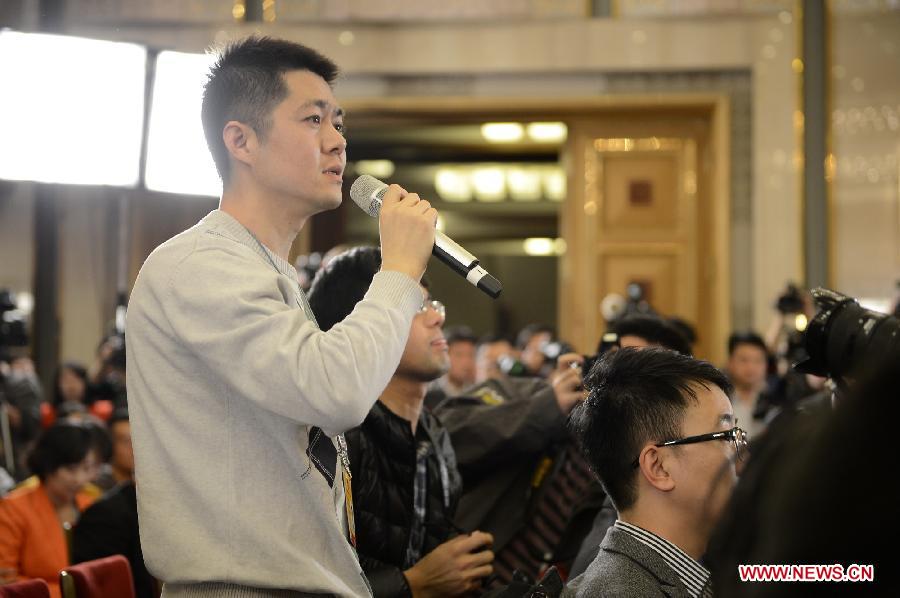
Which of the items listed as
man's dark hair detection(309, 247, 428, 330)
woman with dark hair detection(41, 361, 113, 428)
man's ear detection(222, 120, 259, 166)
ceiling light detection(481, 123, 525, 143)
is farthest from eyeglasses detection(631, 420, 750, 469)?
ceiling light detection(481, 123, 525, 143)

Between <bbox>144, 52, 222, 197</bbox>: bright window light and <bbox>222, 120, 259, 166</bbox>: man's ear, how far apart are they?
4.74m

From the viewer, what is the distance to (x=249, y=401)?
5.02 ft

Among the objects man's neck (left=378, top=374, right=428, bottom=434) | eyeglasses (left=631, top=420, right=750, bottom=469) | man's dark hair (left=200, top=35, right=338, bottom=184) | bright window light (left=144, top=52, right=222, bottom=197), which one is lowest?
eyeglasses (left=631, top=420, right=750, bottom=469)

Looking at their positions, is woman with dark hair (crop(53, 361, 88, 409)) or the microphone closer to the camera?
the microphone

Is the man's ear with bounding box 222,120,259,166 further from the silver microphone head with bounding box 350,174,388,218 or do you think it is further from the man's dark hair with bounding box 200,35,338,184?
the silver microphone head with bounding box 350,174,388,218

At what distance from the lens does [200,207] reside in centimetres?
906

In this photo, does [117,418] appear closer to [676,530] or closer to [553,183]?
[676,530]

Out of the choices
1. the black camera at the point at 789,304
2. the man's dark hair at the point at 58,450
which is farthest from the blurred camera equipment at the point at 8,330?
the black camera at the point at 789,304

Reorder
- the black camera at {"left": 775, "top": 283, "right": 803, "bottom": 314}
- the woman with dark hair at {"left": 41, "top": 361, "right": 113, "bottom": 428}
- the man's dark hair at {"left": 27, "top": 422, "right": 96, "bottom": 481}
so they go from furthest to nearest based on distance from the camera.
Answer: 1. the woman with dark hair at {"left": 41, "top": 361, "right": 113, "bottom": 428}
2. the black camera at {"left": 775, "top": 283, "right": 803, "bottom": 314}
3. the man's dark hair at {"left": 27, "top": 422, "right": 96, "bottom": 481}

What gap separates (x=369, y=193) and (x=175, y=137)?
5.01 meters

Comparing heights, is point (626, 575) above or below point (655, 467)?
below

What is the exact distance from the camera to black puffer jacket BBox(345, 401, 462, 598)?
2334 mm

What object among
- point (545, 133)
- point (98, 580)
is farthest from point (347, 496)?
point (545, 133)

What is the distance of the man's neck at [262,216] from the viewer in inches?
67.7
